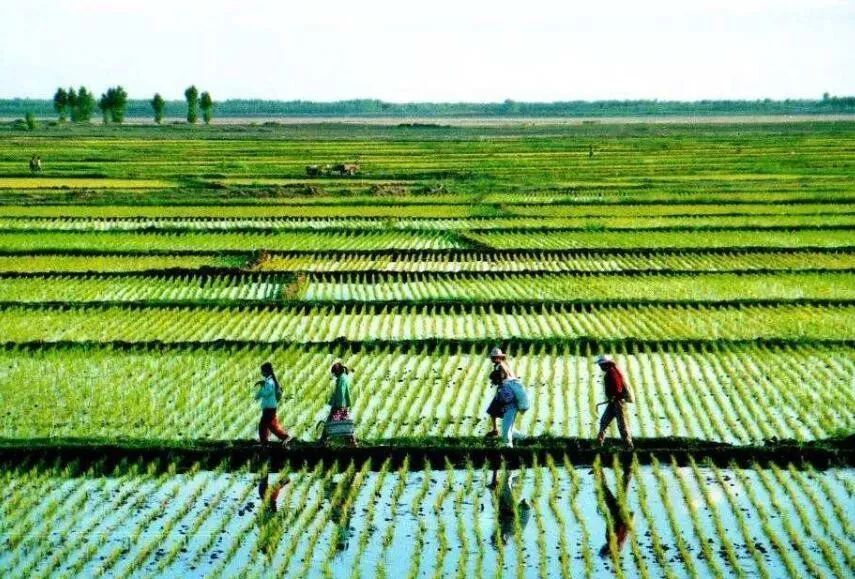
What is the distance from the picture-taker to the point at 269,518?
6.32 meters

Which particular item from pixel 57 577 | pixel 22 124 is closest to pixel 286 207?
pixel 57 577

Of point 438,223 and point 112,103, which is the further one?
point 112,103

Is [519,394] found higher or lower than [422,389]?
higher

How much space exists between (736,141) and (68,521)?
147ft

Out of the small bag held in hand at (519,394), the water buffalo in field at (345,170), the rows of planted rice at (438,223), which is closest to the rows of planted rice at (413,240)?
the rows of planted rice at (438,223)

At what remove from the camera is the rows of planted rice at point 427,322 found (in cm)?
1127

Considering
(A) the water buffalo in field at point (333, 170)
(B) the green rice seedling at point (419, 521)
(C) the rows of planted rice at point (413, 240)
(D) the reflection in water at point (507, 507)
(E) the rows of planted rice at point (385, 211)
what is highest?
(A) the water buffalo in field at point (333, 170)

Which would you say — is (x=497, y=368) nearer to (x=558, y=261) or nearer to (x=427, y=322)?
(x=427, y=322)

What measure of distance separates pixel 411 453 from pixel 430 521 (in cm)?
115

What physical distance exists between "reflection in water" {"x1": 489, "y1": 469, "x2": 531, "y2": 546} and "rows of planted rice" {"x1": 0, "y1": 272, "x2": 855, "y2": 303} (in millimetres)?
5947

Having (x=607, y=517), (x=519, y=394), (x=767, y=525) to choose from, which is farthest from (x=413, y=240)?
(x=767, y=525)

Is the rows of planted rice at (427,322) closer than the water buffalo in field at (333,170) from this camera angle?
Yes

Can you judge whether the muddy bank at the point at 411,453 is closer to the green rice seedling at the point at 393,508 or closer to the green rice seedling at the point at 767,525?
the green rice seedling at the point at 393,508

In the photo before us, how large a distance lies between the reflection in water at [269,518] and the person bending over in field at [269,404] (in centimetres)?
39
